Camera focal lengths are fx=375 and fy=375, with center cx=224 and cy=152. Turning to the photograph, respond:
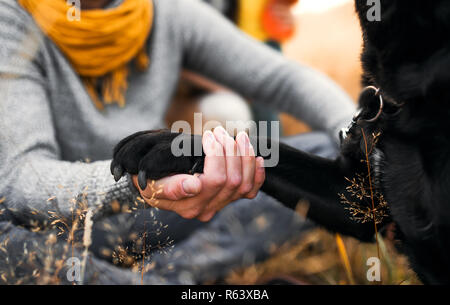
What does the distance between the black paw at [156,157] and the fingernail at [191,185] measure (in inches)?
1.3

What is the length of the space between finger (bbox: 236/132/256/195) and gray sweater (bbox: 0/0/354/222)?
0.16m

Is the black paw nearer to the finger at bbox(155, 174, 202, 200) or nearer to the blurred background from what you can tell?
the finger at bbox(155, 174, 202, 200)

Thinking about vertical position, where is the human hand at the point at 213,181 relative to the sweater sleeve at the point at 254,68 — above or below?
below

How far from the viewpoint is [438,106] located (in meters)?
0.47

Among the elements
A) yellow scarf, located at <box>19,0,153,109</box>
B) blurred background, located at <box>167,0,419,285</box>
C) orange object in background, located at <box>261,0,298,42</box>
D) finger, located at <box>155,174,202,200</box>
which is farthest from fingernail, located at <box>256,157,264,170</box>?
orange object in background, located at <box>261,0,298,42</box>

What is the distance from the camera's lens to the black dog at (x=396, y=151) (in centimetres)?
46

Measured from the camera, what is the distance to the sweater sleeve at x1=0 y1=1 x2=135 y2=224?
0.57 m

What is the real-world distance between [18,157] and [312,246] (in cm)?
78

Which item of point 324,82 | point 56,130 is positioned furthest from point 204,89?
point 56,130

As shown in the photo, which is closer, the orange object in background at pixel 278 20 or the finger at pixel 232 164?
the finger at pixel 232 164

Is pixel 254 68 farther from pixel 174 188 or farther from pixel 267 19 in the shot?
pixel 174 188

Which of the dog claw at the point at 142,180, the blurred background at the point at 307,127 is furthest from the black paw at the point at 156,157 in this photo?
the blurred background at the point at 307,127

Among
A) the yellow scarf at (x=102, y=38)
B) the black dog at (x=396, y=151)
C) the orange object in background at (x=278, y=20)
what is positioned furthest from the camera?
the orange object in background at (x=278, y=20)

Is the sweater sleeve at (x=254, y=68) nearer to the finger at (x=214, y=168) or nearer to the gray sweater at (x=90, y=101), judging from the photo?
the gray sweater at (x=90, y=101)
